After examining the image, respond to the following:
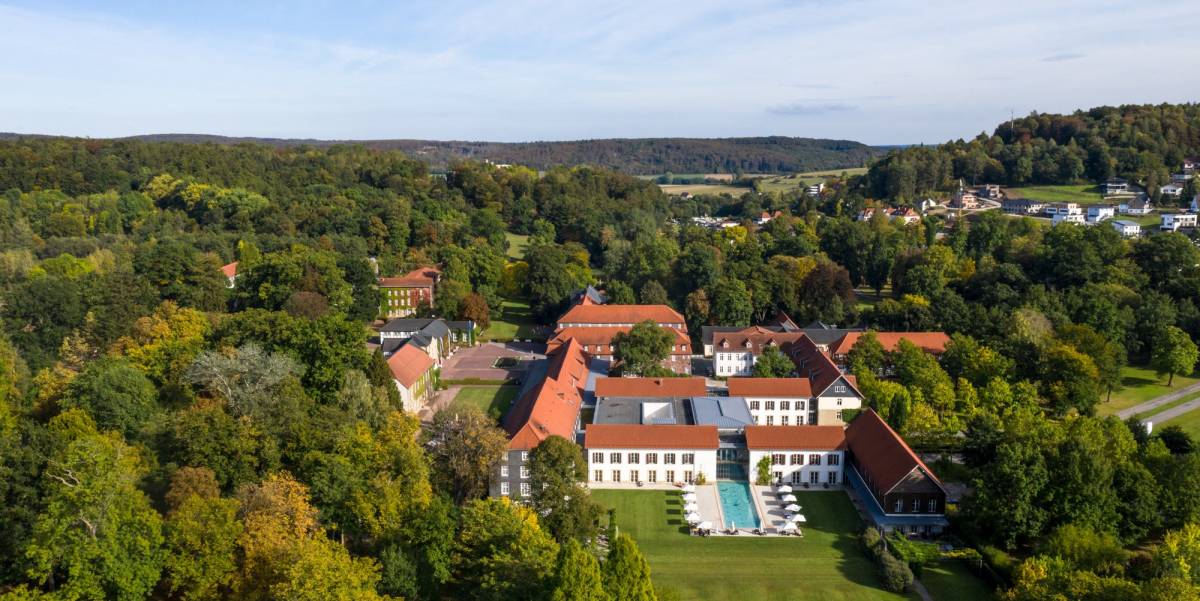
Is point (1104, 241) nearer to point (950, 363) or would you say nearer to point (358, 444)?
point (950, 363)

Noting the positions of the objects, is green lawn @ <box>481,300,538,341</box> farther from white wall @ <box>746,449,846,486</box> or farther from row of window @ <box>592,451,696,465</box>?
white wall @ <box>746,449,846,486</box>

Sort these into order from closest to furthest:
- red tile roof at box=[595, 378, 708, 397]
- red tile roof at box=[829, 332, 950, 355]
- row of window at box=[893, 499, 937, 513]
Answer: row of window at box=[893, 499, 937, 513] → red tile roof at box=[595, 378, 708, 397] → red tile roof at box=[829, 332, 950, 355]

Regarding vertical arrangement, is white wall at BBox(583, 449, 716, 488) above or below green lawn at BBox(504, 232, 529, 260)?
below

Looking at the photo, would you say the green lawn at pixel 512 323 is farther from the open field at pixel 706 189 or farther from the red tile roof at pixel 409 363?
the open field at pixel 706 189

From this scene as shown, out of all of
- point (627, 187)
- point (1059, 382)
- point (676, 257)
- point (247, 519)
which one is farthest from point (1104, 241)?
point (627, 187)

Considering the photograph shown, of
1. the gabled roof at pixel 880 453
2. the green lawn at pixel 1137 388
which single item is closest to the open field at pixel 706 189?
the green lawn at pixel 1137 388

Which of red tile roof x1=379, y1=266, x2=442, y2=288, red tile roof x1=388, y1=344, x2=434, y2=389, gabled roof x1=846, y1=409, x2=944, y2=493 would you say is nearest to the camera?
gabled roof x1=846, y1=409, x2=944, y2=493

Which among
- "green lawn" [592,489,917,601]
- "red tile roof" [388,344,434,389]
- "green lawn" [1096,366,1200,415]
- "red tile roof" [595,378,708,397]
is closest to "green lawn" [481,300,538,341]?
"red tile roof" [388,344,434,389]
